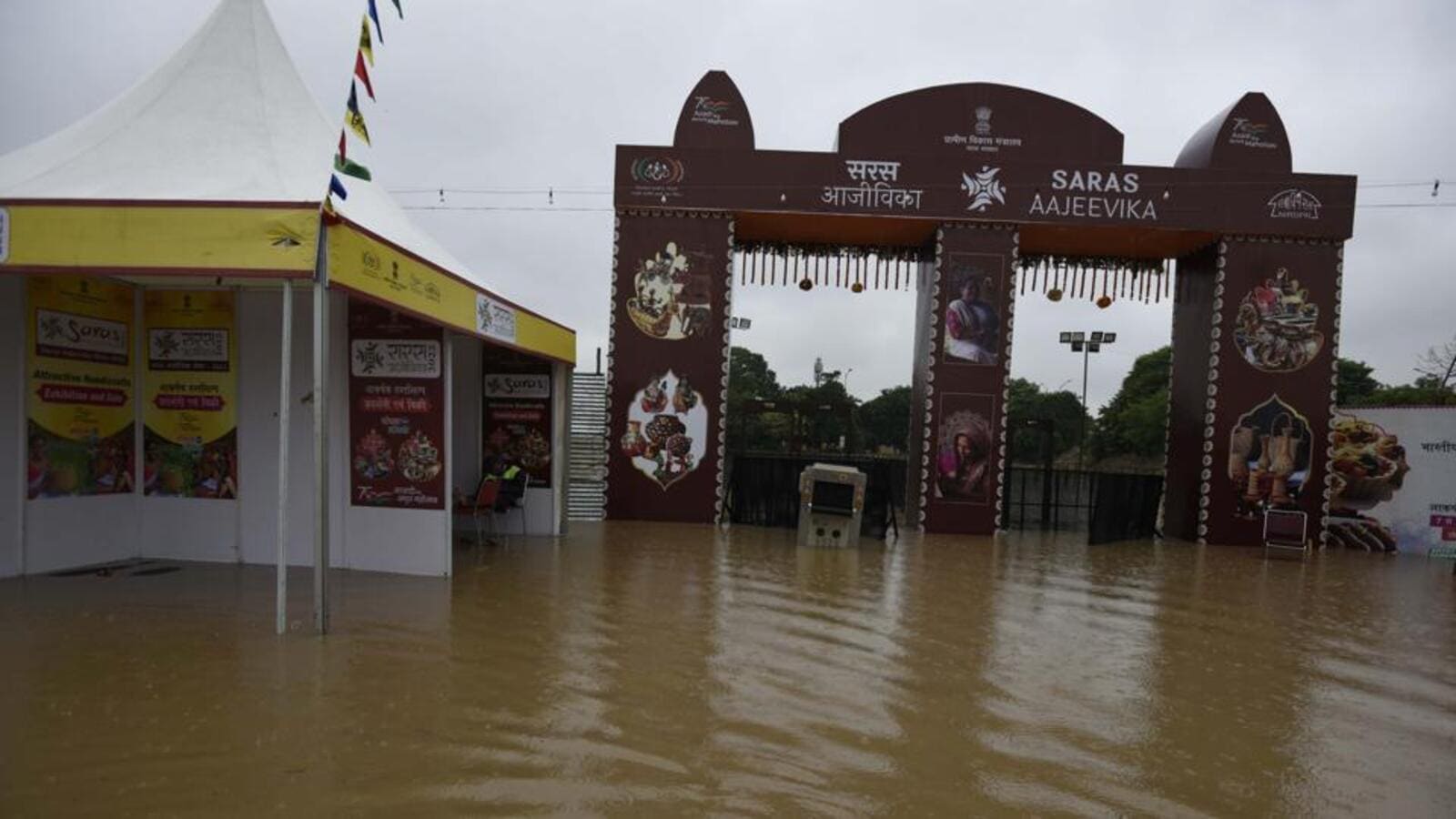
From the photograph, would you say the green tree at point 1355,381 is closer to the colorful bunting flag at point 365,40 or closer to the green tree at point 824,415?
the green tree at point 824,415

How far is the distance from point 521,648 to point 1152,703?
3.82 metres

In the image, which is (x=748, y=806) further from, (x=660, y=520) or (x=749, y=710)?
(x=660, y=520)

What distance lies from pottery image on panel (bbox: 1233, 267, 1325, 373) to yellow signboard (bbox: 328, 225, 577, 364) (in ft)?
37.4

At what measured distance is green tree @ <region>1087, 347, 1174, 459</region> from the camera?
35.7m

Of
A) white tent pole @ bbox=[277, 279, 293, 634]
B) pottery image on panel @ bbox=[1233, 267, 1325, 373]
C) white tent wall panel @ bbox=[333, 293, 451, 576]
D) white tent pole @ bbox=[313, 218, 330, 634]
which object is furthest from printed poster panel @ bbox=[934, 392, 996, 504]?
white tent pole @ bbox=[277, 279, 293, 634]

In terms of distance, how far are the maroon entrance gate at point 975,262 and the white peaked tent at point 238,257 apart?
16.6 ft

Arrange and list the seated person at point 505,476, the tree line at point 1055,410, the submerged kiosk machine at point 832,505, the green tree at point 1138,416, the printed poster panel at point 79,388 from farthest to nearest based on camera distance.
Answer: the green tree at point 1138,416
the tree line at point 1055,410
the submerged kiosk machine at point 832,505
the seated person at point 505,476
the printed poster panel at point 79,388

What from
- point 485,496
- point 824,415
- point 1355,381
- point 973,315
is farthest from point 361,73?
point 1355,381

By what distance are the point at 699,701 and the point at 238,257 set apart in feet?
12.7

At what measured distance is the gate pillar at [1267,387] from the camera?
13.7 m

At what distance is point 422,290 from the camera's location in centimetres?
665

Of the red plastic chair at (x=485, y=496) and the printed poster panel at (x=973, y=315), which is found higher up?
the printed poster panel at (x=973, y=315)

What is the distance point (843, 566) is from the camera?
9.71 m

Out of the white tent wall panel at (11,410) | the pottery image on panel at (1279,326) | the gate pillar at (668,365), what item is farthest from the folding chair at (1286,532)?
the white tent wall panel at (11,410)
